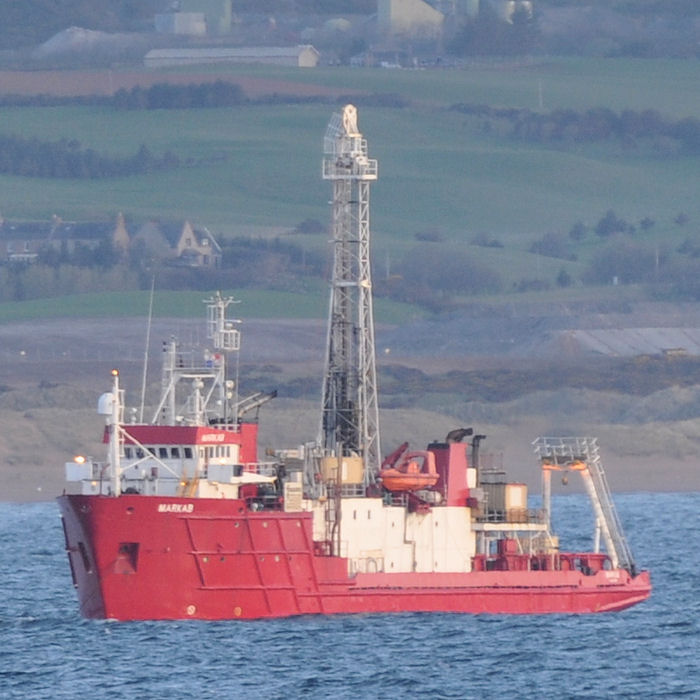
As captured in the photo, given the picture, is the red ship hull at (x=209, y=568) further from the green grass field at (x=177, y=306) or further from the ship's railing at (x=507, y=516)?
the green grass field at (x=177, y=306)

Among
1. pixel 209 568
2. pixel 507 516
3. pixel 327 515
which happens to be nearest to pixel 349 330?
pixel 327 515

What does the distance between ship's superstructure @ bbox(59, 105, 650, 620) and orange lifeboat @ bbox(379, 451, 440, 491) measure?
39 mm

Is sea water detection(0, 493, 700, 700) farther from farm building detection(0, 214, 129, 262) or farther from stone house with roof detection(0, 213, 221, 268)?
farm building detection(0, 214, 129, 262)

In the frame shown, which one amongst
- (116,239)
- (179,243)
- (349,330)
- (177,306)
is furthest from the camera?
(179,243)

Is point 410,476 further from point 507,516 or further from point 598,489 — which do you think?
point 598,489

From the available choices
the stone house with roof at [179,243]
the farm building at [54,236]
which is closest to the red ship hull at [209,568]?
the stone house with roof at [179,243]

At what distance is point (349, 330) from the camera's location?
6162 cm

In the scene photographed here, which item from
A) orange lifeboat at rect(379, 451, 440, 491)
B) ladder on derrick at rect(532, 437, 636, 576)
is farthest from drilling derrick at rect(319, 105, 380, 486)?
ladder on derrick at rect(532, 437, 636, 576)

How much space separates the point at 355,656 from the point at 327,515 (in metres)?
5.43

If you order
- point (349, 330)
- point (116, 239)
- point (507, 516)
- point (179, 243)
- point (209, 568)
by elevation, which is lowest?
point (209, 568)

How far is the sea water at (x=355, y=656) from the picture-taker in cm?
5000

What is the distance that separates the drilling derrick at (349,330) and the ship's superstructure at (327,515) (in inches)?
1.9

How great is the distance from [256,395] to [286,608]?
241 inches

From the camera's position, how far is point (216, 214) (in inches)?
7667
